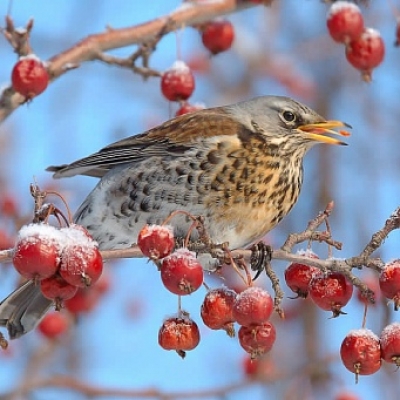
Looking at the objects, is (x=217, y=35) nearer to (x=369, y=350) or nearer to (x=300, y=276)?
(x=300, y=276)

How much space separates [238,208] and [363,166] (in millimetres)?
3392

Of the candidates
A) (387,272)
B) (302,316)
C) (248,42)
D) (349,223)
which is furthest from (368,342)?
(248,42)

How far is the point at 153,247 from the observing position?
2221mm

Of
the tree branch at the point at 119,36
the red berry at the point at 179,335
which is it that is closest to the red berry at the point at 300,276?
the red berry at the point at 179,335

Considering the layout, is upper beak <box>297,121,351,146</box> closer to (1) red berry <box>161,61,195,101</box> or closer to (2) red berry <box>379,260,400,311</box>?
(1) red berry <box>161,61,195,101</box>

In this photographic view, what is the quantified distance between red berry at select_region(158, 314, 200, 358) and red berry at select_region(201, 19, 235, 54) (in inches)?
65.9

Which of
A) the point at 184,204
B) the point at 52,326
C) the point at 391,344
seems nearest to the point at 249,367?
the point at 52,326

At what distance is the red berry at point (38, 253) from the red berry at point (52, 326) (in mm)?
1797

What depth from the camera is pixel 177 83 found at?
3512 mm

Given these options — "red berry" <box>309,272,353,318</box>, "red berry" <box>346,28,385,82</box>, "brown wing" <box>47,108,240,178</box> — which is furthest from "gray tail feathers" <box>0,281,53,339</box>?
"red berry" <box>346,28,385,82</box>

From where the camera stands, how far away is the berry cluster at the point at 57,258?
7.06ft

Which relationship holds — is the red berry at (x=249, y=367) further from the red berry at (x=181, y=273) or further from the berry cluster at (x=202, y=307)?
the red berry at (x=181, y=273)

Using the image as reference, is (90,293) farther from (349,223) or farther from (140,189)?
(349,223)

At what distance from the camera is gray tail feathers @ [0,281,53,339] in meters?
3.18
